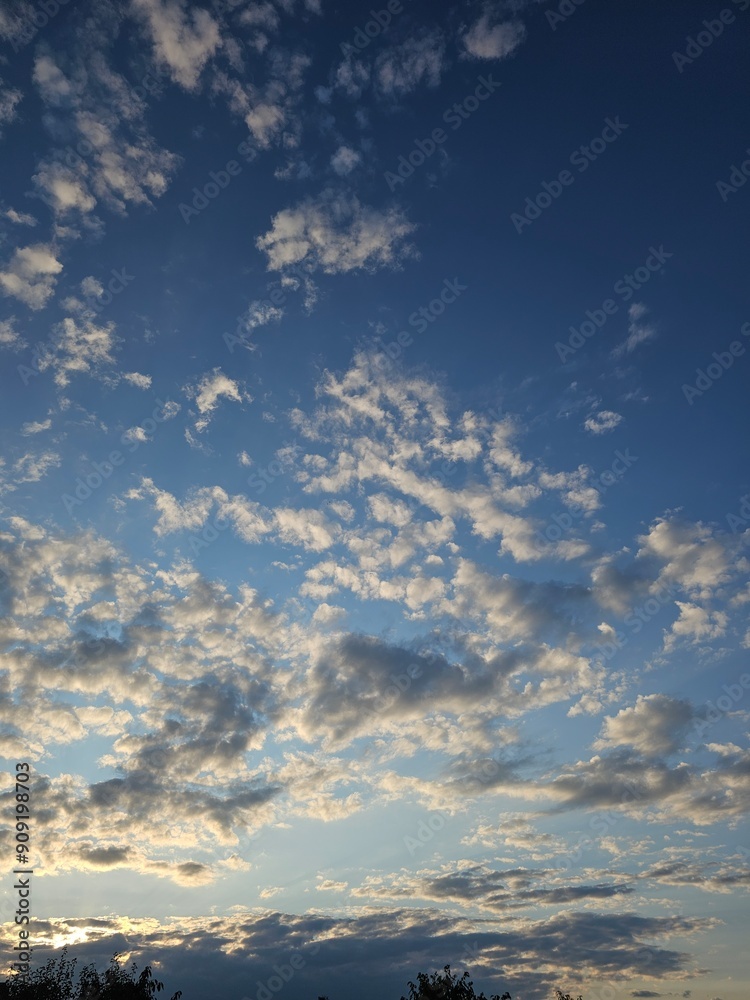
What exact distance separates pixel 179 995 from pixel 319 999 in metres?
20.9

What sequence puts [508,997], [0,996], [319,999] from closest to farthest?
1. [0,996]
2. [508,997]
3. [319,999]

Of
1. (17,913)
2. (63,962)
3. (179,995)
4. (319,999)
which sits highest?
(17,913)

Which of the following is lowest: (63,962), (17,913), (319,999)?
(319,999)

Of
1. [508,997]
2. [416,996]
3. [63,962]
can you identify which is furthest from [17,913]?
[508,997]

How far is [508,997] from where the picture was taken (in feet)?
184

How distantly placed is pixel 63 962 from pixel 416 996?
102 feet

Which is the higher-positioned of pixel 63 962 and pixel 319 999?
pixel 63 962

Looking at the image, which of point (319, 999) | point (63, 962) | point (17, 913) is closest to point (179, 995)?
point (63, 962)

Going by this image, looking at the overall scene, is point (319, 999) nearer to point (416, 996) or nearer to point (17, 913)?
point (416, 996)

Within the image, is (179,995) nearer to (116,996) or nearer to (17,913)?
(116,996)

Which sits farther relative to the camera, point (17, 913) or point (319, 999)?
point (319, 999)

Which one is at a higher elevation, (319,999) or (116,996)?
(116,996)

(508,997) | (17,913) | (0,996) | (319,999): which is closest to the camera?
(17,913)

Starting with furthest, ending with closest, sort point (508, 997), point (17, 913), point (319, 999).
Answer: point (319, 999) → point (508, 997) → point (17, 913)
